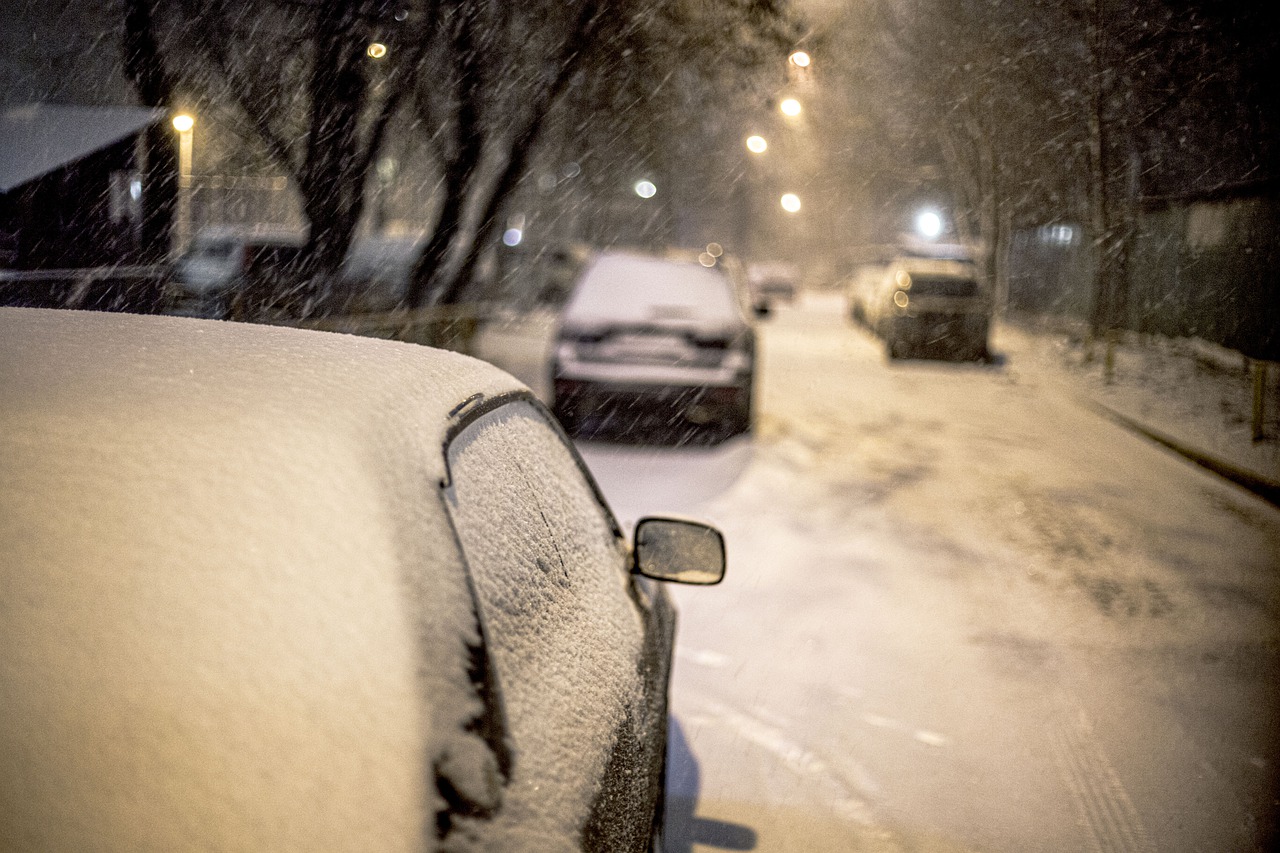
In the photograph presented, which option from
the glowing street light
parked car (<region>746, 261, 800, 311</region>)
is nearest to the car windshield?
parked car (<region>746, 261, 800, 311</region>)

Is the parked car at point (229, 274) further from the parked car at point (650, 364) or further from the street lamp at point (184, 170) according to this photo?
the parked car at point (650, 364)

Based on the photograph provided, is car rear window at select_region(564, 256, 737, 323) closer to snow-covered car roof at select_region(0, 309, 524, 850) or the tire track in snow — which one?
→ the tire track in snow

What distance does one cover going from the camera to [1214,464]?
35.9 ft

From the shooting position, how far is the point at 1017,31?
78.9ft

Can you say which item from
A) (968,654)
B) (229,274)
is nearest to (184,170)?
(229,274)

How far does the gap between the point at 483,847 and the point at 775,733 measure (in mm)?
3153

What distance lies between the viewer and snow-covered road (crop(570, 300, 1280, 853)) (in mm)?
3730

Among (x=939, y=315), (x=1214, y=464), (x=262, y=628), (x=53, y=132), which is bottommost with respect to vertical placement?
(x=1214, y=464)

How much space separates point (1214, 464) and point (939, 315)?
9.75 m

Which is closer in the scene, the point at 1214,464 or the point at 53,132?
the point at 1214,464

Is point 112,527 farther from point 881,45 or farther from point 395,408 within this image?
point 881,45

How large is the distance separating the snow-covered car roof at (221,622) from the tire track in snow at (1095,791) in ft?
9.64

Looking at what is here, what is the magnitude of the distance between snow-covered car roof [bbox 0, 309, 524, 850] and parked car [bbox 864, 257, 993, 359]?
19654mm

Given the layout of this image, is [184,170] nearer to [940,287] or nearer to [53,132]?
[53,132]
